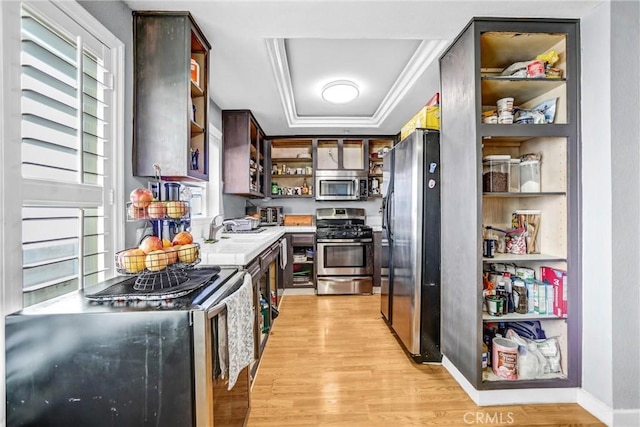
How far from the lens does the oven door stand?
155 inches

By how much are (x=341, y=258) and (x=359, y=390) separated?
213cm

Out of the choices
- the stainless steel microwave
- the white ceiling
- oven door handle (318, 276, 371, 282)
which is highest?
the white ceiling

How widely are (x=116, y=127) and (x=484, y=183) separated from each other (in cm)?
216

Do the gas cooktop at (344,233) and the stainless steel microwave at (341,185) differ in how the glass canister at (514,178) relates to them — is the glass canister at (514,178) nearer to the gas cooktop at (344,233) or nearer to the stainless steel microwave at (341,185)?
the gas cooktop at (344,233)

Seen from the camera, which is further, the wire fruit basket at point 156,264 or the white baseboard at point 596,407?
the white baseboard at point 596,407

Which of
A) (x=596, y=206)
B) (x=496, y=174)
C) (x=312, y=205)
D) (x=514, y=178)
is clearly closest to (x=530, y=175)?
(x=514, y=178)

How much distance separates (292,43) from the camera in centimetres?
220

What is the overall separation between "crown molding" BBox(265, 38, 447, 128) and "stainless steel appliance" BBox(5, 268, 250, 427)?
1.80 meters

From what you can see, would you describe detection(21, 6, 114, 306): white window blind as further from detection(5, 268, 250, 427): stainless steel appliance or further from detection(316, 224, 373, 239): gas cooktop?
detection(316, 224, 373, 239): gas cooktop

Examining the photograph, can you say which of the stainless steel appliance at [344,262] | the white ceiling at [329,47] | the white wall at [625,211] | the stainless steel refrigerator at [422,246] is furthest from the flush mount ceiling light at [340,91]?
the white wall at [625,211]

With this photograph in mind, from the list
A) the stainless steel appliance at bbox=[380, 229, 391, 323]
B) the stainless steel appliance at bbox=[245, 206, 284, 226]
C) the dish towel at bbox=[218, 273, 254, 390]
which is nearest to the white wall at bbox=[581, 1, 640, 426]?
the stainless steel appliance at bbox=[380, 229, 391, 323]

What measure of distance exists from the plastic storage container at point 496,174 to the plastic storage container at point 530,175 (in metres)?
0.14

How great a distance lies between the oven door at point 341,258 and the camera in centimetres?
393

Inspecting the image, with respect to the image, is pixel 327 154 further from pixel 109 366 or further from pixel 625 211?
pixel 109 366
